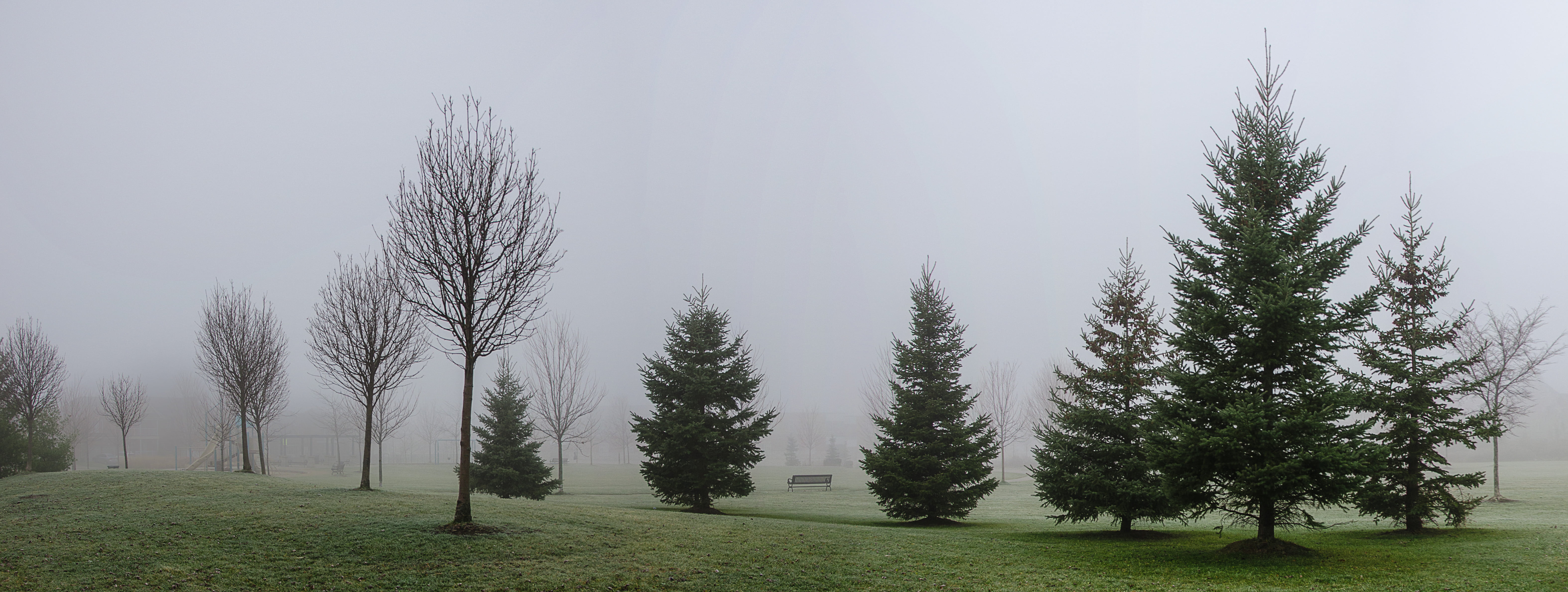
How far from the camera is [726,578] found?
1080 centimetres

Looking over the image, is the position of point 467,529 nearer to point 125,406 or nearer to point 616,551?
point 616,551

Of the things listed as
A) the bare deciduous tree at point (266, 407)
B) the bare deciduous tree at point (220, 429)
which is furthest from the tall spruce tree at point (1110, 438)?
the bare deciduous tree at point (220, 429)

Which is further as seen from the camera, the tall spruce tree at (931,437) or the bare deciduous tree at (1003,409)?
the bare deciduous tree at (1003,409)

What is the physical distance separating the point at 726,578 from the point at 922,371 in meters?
11.9

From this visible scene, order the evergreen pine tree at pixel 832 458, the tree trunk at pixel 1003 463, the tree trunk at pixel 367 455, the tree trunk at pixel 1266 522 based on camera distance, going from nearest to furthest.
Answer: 1. the tree trunk at pixel 1266 522
2. the tree trunk at pixel 367 455
3. the tree trunk at pixel 1003 463
4. the evergreen pine tree at pixel 832 458

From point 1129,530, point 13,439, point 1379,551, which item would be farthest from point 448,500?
point 13,439

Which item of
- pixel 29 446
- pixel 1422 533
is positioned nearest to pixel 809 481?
pixel 1422 533

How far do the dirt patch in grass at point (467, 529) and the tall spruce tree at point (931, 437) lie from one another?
35.5ft

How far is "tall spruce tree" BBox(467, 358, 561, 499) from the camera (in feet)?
89.4

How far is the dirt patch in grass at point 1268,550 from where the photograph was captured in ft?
41.2

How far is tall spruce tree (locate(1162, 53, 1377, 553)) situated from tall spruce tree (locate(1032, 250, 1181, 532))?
2.47 m

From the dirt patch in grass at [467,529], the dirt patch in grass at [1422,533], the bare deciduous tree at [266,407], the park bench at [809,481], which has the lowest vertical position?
the park bench at [809,481]

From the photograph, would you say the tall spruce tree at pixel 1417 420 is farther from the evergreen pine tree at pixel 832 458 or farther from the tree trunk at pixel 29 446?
the evergreen pine tree at pixel 832 458

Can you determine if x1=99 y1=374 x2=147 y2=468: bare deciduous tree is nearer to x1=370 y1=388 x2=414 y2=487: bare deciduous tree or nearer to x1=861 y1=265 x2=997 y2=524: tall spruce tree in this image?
x1=370 y1=388 x2=414 y2=487: bare deciduous tree
